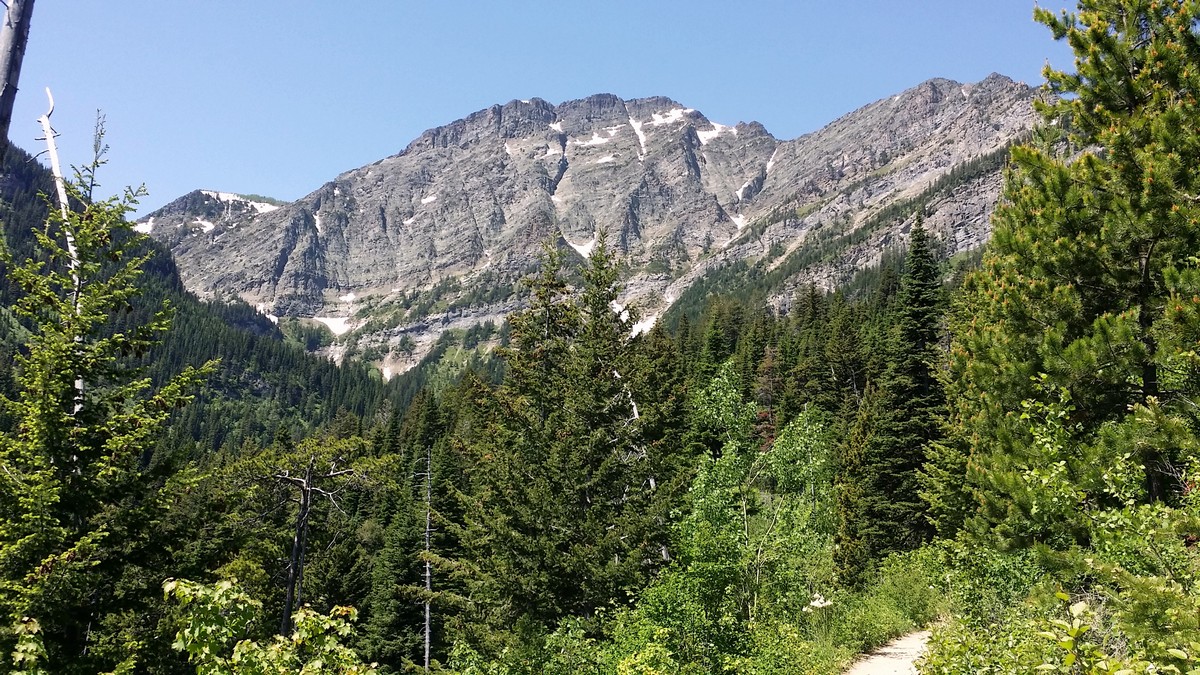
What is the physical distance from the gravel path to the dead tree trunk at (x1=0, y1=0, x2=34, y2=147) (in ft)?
49.2

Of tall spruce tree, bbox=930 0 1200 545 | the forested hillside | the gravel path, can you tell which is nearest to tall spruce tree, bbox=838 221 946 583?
the forested hillside

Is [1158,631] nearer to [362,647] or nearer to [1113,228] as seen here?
[1113,228]

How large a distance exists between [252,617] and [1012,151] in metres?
11.6

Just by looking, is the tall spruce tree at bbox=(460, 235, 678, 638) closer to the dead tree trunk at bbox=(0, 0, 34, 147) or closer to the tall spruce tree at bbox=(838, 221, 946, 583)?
the tall spruce tree at bbox=(838, 221, 946, 583)

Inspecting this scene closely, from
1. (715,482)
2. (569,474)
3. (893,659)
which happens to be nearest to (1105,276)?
(715,482)

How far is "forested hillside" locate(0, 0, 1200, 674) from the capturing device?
655cm

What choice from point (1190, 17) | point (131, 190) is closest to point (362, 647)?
point (131, 190)

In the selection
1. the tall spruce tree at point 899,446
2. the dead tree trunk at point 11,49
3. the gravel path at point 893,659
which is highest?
the dead tree trunk at point 11,49

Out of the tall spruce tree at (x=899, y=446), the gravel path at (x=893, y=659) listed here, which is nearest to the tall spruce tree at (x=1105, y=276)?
the gravel path at (x=893, y=659)

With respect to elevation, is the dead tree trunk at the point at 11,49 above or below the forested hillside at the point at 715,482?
above

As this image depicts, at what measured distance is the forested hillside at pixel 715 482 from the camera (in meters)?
6.55

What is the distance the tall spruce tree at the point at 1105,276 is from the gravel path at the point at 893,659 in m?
4.78

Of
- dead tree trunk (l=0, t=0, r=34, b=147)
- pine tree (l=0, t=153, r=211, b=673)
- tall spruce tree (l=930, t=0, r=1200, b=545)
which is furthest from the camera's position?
pine tree (l=0, t=153, r=211, b=673)

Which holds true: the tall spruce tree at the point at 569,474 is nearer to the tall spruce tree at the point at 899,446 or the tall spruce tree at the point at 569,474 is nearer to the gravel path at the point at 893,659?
the gravel path at the point at 893,659
